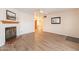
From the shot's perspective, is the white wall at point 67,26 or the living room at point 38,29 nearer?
the living room at point 38,29

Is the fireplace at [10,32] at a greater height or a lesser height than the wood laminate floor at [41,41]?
greater

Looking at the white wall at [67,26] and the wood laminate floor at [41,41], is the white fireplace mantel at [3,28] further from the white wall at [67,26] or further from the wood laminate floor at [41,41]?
the white wall at [67,26]

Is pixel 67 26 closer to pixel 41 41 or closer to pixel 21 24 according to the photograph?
pixel 41 41

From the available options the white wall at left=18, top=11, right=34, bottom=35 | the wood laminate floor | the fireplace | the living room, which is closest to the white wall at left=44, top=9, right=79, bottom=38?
the living room

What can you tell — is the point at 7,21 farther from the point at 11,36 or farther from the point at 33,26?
the point at 33,26

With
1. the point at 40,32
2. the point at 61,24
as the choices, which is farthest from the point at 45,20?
the point at 61,24

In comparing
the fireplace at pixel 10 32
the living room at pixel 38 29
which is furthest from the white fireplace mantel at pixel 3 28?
the fireplace at pixel 10 32

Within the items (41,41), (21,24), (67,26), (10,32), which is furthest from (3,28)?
(67,26)

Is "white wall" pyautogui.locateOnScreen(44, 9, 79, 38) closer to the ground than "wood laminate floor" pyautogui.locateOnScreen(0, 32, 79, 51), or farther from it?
farther from it

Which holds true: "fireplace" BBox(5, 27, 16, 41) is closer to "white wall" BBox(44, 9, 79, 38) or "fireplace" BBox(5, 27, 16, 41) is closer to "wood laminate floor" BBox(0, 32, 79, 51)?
"wood laminate floor" BBox(0, 32, 79, 51)

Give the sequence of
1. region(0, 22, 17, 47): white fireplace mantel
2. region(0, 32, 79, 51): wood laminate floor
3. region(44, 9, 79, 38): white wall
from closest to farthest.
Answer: region(0, 22, 17, 47): white fireplace mantel → region(0, 32, 79, 51): wood laminate floor → region(44, 9, 79, 38): white wall

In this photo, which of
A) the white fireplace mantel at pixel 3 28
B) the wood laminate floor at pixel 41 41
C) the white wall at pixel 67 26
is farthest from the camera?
the white wall at pixel 67 26

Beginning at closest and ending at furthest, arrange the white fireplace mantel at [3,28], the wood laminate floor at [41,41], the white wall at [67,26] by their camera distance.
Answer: the white fireplace mantel at [3,28] → the wood laminate floor at [41,41] → the white wall at [67,26]

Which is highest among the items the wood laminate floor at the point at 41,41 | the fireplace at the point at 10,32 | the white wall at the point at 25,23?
the white wall at the point at 25,23
